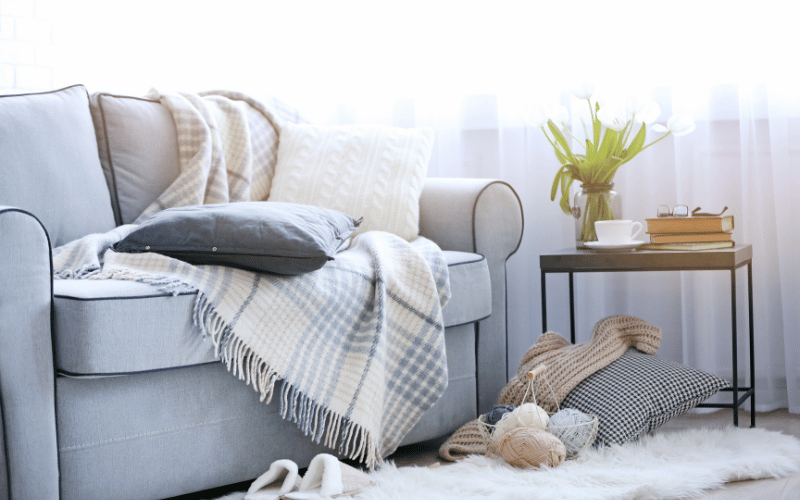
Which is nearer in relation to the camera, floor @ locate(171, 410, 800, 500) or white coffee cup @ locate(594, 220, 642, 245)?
floor @ locate(171, 410, 800, 500)

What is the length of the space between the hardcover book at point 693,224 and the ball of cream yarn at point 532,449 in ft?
2.20

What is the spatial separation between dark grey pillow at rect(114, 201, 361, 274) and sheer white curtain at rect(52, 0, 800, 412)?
955mm

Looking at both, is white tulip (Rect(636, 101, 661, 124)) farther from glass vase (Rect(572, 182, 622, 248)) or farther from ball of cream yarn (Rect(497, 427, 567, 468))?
ball of cream yarn (Rect(497, 427, 567, 468))

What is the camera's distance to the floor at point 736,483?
135 cm

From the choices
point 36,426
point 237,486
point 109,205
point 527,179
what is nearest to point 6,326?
point 36,426

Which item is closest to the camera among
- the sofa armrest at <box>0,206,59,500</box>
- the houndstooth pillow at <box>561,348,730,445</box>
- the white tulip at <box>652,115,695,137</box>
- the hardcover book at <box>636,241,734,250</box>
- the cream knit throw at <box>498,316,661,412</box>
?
the sofa armrest at <box>0,206,59,500</box>

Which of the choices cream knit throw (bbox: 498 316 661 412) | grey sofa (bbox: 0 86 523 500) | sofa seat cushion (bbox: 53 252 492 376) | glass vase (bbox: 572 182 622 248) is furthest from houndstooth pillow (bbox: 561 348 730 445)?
sofa seat cushion (bbox: 53 252 492 376)

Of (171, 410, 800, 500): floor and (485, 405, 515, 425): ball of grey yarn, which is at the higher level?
(485, 405, 515, 425): ball of grey yarn

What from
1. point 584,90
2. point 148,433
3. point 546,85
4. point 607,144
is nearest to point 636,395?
point 607,144

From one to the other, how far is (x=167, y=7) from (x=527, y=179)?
1428mm

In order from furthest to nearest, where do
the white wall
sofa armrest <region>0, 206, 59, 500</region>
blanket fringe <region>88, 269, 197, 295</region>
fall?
the white wall < blanket fringe <region>88, 269, 197, 295</region> < sofa armrest <region>0, 206, 59, 500</region>

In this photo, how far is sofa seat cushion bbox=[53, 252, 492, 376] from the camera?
1210 mm

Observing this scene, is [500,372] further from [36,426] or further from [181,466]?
[36,426]

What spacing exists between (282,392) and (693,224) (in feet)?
3.59
